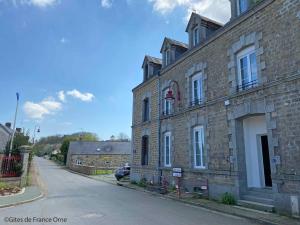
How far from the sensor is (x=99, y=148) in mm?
47906

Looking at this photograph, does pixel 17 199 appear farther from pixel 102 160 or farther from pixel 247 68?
pixel 102 160

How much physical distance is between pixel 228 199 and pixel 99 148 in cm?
3990

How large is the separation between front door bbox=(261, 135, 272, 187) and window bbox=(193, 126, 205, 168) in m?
2.92

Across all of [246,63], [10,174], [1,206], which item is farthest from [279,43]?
Answer: [10,174]

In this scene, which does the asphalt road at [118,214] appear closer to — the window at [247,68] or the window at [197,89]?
the window at [247,68]

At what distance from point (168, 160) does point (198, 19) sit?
7.59m

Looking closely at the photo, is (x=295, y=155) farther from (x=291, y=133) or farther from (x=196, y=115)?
(x=196, y=115)

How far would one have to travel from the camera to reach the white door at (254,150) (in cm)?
986

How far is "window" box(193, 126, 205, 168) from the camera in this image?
12266 millimetres

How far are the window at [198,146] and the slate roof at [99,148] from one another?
3463 centimetres

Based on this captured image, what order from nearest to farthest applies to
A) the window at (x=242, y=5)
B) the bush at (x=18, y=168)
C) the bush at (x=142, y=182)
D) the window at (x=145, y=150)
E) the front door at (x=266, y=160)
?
the front door at (x=266, y=160) < the window at (x=242, y=5) < the bush at (x=18, y=168) < the bush at (x=142, y=182) < the window at (x=145, y=150)

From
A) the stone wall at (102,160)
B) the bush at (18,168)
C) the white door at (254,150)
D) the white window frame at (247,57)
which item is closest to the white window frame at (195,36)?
the white window frame at (247,57)

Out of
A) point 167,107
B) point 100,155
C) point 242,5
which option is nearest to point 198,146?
point 167,107

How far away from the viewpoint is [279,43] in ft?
28.8
